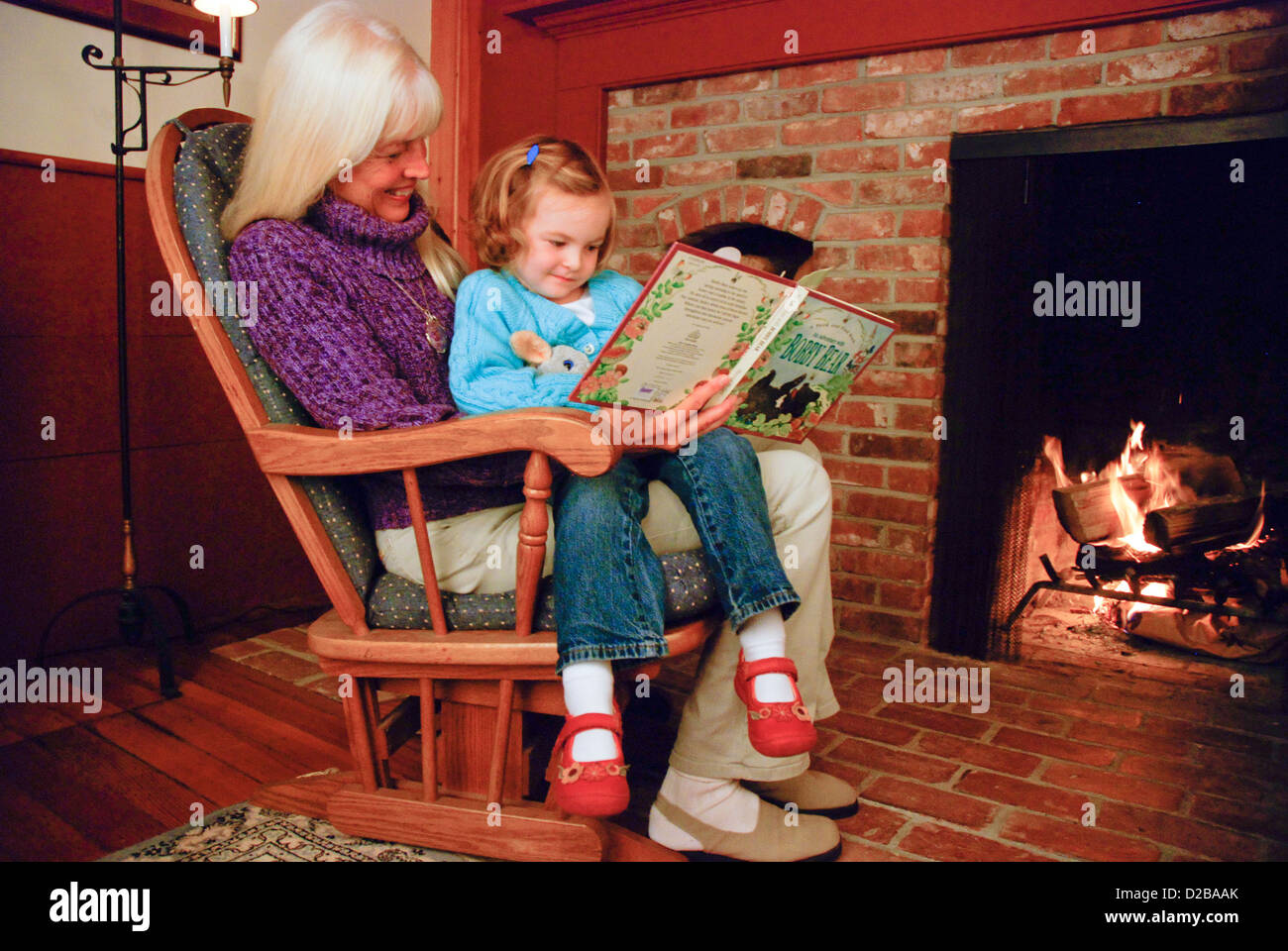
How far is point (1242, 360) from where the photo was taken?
7.06ft

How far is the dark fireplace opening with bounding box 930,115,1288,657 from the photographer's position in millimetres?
Result: 2068

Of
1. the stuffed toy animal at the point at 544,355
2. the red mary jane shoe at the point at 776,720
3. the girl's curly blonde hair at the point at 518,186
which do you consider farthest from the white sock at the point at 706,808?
the girl's curly blonde hair at the point at 518,186

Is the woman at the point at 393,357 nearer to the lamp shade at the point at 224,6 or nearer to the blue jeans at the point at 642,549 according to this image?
the blue jeans at the point at 642,549

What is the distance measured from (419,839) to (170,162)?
1.06 m

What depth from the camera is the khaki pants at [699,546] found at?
1.32 meters

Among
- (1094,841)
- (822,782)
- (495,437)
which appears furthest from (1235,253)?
(495,437)

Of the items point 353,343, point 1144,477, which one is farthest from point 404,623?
point 1144,477

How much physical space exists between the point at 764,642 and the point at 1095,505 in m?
1.44

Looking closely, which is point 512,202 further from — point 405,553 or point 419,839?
point 419,839

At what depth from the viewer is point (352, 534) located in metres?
1.34

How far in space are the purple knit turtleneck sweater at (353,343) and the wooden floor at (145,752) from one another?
67cm

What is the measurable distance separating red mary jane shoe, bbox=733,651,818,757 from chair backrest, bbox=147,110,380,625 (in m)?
0.55

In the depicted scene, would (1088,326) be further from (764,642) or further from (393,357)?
(393,357)

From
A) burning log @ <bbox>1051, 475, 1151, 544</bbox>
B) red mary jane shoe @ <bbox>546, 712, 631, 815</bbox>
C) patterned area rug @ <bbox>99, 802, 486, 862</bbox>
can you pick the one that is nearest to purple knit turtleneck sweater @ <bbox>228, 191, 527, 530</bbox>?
red mary jane shoe @ <bbox>546, 712, 631, 815</bbox>
